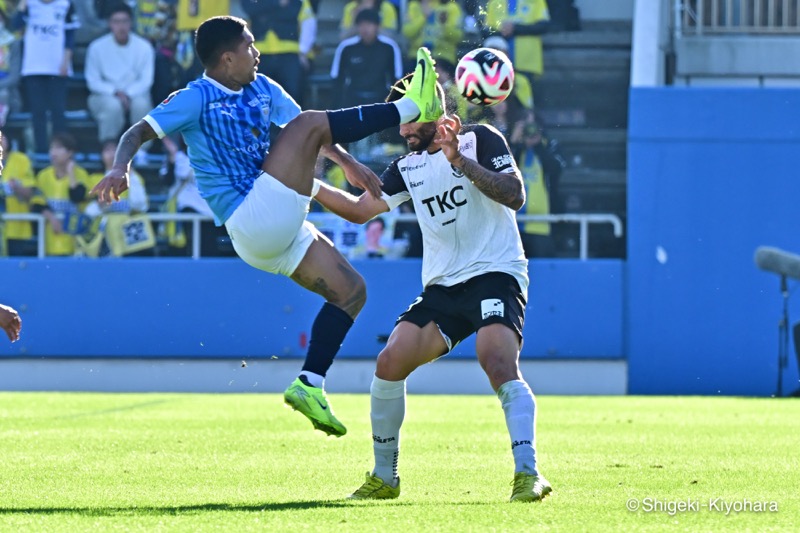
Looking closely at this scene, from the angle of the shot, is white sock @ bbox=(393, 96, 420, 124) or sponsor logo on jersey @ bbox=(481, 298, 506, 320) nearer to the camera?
sponsor logo on jersey @ bbox=(481, 298, 506, 320)

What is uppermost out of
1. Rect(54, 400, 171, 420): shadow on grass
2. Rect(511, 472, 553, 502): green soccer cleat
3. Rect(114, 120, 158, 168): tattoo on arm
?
Rect(114, 120, 158, 168): tattoo on arm

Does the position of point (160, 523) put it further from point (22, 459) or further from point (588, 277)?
point (588, 277)

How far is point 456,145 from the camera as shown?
5.99m

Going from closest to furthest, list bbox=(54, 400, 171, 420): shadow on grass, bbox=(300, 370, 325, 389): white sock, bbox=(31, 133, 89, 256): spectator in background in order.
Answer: bbox=(300, 370, 325, 389): white sock, bbox=(54, 400, 171, 420): shadow on grass, bbox=(31, 133, 89, 256): spectator in background

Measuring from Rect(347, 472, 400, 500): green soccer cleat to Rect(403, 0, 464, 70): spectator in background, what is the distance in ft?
33.3

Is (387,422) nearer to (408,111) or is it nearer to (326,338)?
(326,338)

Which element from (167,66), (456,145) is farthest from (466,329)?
(167,66)

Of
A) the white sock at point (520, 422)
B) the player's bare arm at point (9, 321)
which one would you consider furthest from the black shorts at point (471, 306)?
the player's bare arm at point (9, 321)

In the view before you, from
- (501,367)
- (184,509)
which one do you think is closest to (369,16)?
(501,367)

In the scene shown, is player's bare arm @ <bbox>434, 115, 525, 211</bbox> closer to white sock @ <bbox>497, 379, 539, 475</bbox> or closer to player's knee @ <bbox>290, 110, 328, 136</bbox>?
player's knee @ <bbox>290, 110, 328, 136</bbox>

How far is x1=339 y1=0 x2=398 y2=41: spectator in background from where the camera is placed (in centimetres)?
1603

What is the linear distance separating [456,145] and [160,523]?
2058mm

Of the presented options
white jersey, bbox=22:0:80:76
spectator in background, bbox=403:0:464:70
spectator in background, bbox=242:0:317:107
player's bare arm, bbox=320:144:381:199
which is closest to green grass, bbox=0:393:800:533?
player's bare arm, bbox=320:144:381:199

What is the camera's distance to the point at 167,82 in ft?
53.3
